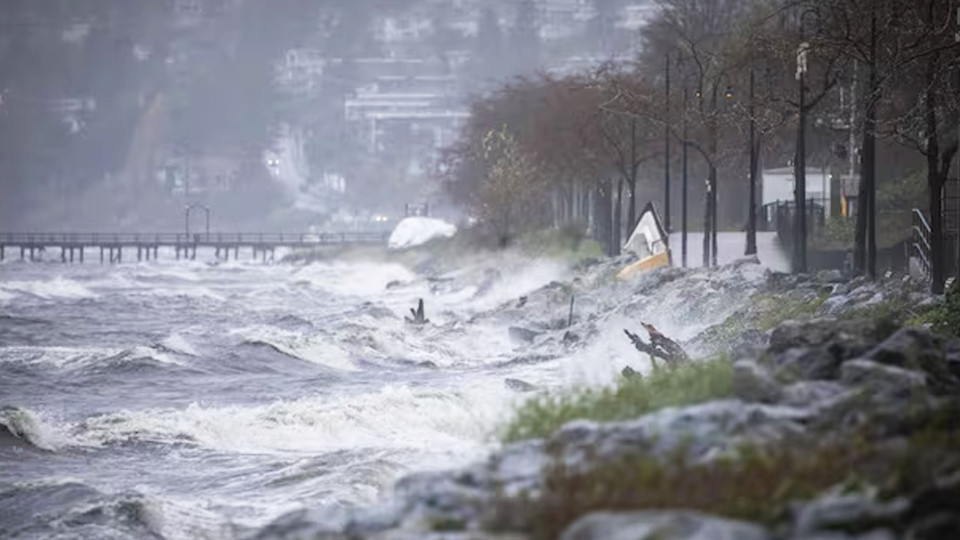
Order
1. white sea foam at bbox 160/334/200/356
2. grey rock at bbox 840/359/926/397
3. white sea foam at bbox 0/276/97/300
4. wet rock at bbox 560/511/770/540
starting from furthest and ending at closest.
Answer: white sea foam at bbox 0/276/97/300 < white sea foam at bbox 160/334/200/356 < grey rock at bbox 840/359/926/397 < wet rock at bbox 560/511/770/540

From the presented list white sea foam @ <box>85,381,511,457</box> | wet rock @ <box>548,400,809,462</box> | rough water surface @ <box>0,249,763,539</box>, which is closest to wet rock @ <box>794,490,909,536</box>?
wet rock @ <box>548,400,809,462</box>

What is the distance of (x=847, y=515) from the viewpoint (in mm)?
11891

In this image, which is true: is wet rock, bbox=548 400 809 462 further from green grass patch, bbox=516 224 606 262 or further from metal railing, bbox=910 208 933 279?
green grass patch, bbox=516 224 606 262

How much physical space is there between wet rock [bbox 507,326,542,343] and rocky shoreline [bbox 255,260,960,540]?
35259 millimetres

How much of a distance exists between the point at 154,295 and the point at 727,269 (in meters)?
57.2

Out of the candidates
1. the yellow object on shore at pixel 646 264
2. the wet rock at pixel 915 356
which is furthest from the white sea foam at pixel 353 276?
the wet rock at pixel 915 356

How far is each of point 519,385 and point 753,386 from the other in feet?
68.5

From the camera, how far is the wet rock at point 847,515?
11.9 m

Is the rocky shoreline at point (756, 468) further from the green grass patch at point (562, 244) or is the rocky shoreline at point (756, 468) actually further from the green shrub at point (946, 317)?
the green grass patch at point (562, 244)

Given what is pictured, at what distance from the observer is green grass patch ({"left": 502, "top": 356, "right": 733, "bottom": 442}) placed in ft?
51.8

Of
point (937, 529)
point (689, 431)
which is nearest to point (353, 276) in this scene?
point (689, 431)

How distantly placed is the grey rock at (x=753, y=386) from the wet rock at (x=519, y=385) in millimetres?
19122

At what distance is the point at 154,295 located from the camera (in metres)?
102

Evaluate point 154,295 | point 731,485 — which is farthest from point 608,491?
point 154,295
